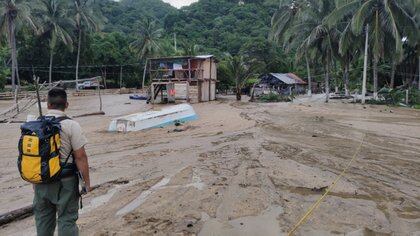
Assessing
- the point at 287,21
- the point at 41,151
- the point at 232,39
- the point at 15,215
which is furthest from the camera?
the point at 232,39

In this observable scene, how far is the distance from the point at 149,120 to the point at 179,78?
19562 mm

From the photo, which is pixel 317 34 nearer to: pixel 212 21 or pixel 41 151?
pixel 41 151

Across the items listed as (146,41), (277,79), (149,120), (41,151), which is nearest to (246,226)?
(41,151)

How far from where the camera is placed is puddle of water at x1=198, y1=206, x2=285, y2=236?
5234 millimetres

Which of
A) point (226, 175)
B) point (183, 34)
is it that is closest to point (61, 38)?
point (183, 34)

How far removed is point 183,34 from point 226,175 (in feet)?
230

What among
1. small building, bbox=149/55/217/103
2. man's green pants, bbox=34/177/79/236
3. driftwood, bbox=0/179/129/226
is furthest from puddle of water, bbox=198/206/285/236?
small building, bbox=149/55/217/103

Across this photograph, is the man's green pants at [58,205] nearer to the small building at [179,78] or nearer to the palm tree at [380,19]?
the palm tree at [380,19]

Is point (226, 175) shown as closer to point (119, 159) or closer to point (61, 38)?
point (119, 159)

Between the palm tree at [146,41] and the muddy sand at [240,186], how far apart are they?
46654 mm

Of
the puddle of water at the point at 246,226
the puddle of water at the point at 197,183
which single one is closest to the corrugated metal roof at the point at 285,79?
the puddle of water at the point at 197,183

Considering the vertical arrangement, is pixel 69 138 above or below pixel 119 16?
below

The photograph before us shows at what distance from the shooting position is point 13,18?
4425 cm

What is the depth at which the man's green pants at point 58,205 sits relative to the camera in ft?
12.8
